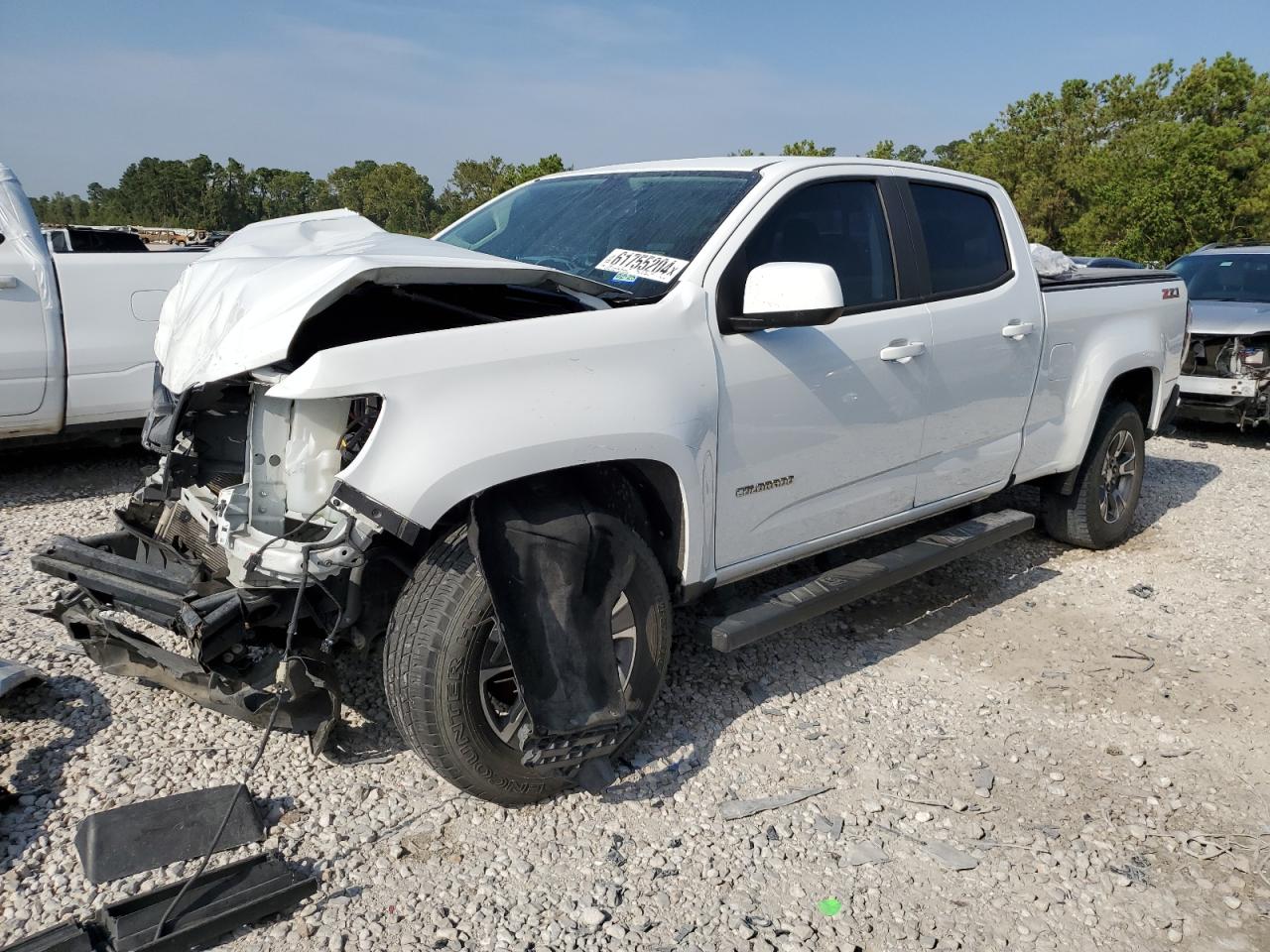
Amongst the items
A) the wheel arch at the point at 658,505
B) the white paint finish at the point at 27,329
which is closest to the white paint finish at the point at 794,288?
the wheel arch at the point at 658,505

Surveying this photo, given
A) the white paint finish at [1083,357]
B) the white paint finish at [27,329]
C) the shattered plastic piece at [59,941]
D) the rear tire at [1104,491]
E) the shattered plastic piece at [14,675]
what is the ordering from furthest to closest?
the white paint finish at [27,329], the rear tire at [1104,491], the white paint finish at [1083,357], the shattered plastic piece at [14,675], the shattered plastic piece at [59,941]

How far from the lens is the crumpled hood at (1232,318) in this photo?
8.36 metres

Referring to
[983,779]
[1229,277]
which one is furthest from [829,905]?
[1229,277]

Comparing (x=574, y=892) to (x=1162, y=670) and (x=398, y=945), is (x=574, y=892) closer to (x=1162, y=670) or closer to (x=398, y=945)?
(x=398, y=945)

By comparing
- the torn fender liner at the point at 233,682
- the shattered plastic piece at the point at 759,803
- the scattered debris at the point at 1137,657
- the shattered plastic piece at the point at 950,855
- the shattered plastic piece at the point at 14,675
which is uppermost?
the torn fender liner at the point at 233,682

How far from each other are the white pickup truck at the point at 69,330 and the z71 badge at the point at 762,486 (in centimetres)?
436

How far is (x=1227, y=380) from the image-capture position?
8.38m

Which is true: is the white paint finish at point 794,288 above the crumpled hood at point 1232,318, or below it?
above

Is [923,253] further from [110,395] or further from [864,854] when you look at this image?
[110,395]

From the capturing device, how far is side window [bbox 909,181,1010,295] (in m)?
4.11

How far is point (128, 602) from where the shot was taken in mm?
2965

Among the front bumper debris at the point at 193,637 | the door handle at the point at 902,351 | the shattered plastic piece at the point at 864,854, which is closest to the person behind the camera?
the front bumper debris at the point at 193,637

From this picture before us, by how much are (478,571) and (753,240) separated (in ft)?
5.01

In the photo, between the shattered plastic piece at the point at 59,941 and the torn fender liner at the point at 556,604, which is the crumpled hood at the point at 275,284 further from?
the shattered plastic piece at the point at 59,941
